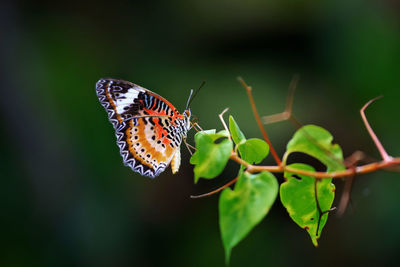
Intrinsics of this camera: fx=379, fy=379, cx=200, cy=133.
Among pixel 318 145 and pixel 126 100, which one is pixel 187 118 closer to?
pixel 126 100

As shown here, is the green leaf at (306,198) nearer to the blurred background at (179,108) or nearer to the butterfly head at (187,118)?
the butterfly head at (187,118)

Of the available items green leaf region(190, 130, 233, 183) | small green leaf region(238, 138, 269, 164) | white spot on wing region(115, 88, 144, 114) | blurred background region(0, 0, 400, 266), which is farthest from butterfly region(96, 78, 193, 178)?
blurred background region(0, 0, 400, 266)

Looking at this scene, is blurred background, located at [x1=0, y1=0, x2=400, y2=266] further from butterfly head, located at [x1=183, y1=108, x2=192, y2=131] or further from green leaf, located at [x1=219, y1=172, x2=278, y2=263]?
green leaf, located at [x1=219, y1=172, x2=278, y2=263]

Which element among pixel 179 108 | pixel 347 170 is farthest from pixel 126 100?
pixel 179 108

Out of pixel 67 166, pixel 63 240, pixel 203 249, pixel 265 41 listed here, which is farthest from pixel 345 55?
pixel 63 240

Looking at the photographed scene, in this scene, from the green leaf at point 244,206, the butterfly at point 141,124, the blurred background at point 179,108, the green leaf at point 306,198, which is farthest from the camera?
the blurred background at point 179,108

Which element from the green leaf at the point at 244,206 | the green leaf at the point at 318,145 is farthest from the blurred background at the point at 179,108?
the green leaf at the point at 244,206
